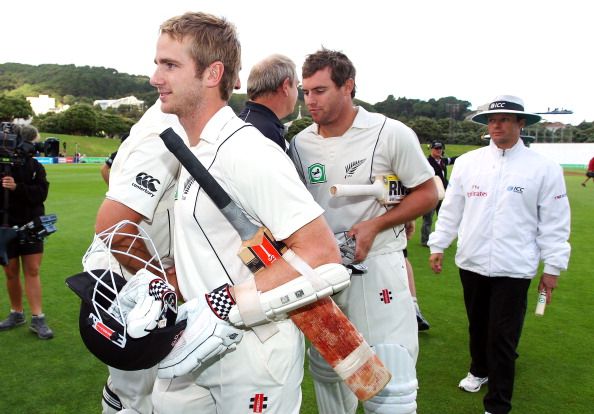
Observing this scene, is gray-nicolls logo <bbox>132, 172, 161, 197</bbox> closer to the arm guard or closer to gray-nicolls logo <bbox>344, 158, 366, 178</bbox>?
the arm guard

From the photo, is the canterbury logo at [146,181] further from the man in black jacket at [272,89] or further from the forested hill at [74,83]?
the forested hill at [74,83]

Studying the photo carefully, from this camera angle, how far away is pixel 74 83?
162125mm

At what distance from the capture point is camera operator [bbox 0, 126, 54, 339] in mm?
5688

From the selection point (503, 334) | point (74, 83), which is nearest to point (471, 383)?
point (503, 334)

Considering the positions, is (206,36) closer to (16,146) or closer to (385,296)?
(385,296)

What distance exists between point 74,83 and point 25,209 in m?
173

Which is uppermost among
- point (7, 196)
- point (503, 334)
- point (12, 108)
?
point (7, 196)

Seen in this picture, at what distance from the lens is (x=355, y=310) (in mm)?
3465

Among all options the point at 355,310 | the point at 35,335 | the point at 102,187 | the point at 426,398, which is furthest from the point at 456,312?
the point at 102,187

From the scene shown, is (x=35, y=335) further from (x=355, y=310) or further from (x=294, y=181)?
(x=294, y=181)

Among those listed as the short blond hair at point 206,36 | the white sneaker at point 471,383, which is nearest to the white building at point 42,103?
the white sneaker at point 471,383

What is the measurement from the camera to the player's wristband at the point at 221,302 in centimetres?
195

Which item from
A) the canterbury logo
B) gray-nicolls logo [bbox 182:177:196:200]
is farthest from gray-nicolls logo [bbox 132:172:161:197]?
gray-nicolls logo [bbox 182:177:196:200]

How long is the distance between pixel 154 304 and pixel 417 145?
2.26m
